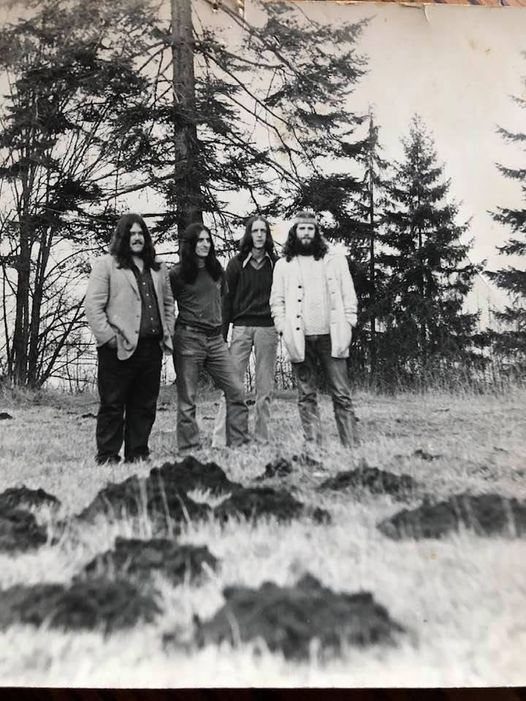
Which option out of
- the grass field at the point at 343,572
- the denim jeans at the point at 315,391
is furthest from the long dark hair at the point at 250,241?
the grass field at the point at 343,572

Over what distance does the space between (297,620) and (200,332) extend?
1.51 m

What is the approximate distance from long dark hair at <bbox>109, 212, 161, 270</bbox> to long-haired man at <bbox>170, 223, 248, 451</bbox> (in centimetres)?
15

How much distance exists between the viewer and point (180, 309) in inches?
109

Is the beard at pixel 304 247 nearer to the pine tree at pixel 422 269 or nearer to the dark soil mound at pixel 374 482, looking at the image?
the pine tree at pixel 422 269

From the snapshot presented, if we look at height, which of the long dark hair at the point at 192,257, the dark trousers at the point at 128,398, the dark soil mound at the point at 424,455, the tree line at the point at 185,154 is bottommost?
the dark soil mound at the point at 424,455

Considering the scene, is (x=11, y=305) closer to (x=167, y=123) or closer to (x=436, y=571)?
(x=167, y=123)

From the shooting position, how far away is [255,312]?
281 centimetres

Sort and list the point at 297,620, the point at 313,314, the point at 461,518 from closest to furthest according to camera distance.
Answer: the point at 297,620 → the point at 461,518 → the point at 313,314

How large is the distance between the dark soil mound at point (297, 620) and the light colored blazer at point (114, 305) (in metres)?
1.29

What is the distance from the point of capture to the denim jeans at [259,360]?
262 centimetres

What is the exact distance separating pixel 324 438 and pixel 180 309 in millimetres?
956

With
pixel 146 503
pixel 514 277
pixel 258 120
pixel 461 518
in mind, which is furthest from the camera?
pixel 258 120

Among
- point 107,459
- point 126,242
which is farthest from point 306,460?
point 126,242

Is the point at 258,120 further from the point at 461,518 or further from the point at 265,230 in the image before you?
the point at 461,518
